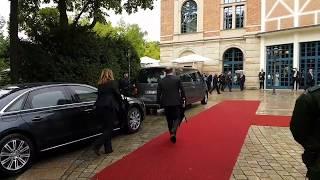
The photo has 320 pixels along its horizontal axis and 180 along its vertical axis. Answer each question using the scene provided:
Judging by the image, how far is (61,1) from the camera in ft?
54.6

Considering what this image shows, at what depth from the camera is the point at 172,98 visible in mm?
8742

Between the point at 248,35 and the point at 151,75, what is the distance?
21232 mm

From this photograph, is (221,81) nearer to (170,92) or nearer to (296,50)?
(296,50)

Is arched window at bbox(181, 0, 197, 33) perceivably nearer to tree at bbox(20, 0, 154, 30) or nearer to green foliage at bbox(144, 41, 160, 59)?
tree at bbox(20, 0, 154, 30)

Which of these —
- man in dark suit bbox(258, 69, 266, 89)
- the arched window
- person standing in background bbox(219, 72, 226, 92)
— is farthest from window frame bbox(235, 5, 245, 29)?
person standing in background bbox(219, 72, 226, 92)

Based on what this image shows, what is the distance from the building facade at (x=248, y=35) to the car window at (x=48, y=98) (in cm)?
2434

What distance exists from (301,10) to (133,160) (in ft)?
85.3

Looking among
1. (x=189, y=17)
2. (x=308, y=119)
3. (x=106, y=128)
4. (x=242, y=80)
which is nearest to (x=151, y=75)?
(x=106, y=128)

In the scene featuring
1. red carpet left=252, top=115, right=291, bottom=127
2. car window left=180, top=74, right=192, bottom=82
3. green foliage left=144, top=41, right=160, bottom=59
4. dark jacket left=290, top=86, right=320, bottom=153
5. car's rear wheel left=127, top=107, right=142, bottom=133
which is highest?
green foliage left=144, top=41, right=160, bottom=59

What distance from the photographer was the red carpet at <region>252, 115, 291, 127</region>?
37.7 ft

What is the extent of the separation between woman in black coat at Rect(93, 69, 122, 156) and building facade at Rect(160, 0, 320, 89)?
77.9 ft

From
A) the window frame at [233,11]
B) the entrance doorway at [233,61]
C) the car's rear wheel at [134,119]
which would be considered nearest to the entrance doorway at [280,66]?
the entrance doorway at [233,61]

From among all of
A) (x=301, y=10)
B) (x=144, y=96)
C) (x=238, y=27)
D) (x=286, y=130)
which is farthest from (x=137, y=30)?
(x=286, y=130)

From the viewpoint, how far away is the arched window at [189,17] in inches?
1490
